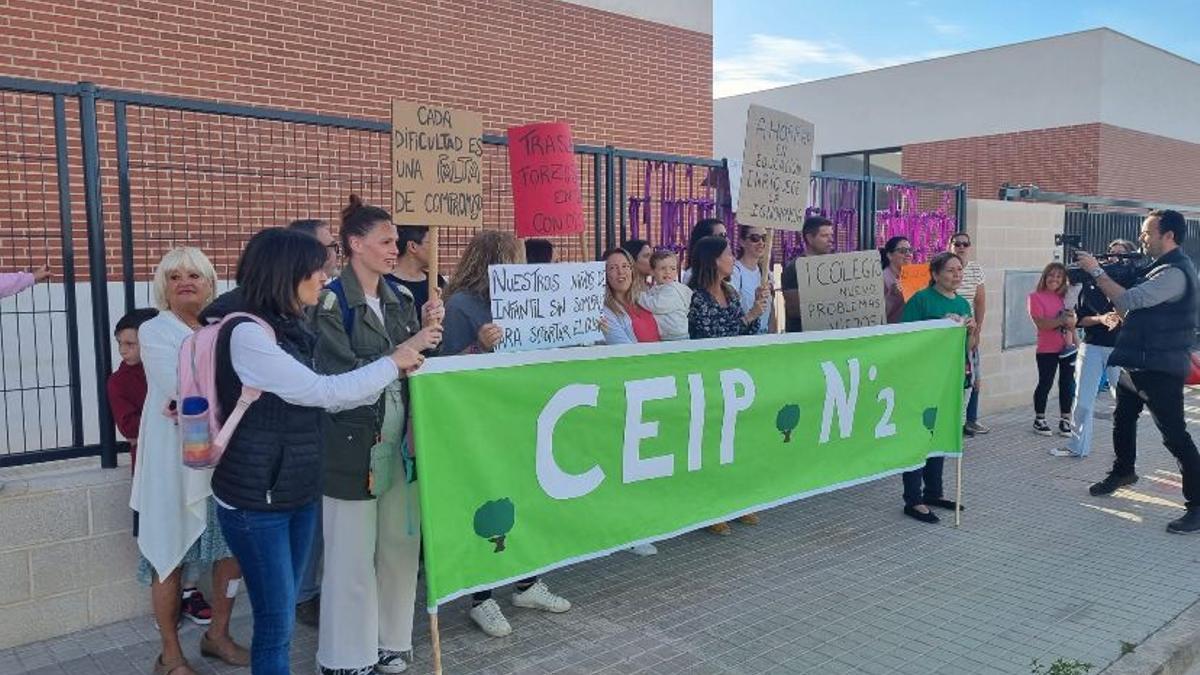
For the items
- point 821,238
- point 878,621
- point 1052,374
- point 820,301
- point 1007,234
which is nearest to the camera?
point 878,621

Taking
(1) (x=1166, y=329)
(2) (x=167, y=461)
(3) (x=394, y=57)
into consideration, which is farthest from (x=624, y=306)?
(3) (x=394, y=57)

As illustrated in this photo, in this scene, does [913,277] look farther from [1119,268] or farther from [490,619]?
[490,619]

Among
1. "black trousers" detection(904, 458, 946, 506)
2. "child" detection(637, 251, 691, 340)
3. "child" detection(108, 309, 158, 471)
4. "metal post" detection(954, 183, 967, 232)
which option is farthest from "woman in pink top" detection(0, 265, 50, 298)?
"metal post" detection(954, 183, 967, 232)

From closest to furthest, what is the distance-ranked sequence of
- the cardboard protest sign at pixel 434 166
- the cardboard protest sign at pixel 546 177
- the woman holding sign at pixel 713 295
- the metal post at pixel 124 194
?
the cardboard protest sign at pixel 434 166
the metal post at pixel 124 194
the cardboard protest sign at pixel 546 177
the woman holding sign at pixel 713 295

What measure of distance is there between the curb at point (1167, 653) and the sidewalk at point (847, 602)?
7 centimetres

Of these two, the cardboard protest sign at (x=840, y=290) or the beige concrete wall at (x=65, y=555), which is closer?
the beige concrete wall at (x=65, y=555)

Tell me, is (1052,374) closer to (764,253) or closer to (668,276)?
(764,253)

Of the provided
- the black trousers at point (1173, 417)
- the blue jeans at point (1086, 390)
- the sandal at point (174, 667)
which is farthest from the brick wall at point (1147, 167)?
the sandal at point (174, 667)

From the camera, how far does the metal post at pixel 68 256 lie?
14.1 feet

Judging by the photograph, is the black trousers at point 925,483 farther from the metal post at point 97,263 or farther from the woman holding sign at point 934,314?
the metal post at point 97,263

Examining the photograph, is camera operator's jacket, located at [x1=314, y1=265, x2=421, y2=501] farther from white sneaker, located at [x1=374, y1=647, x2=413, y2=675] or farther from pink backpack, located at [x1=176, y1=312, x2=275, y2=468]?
white sneaker, located at [x1=374, y1=647, x2=413, y2=675]

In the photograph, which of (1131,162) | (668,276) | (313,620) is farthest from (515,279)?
(1131,162)

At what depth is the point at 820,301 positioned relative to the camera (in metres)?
6.24

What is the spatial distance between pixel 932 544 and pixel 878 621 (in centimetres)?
142
